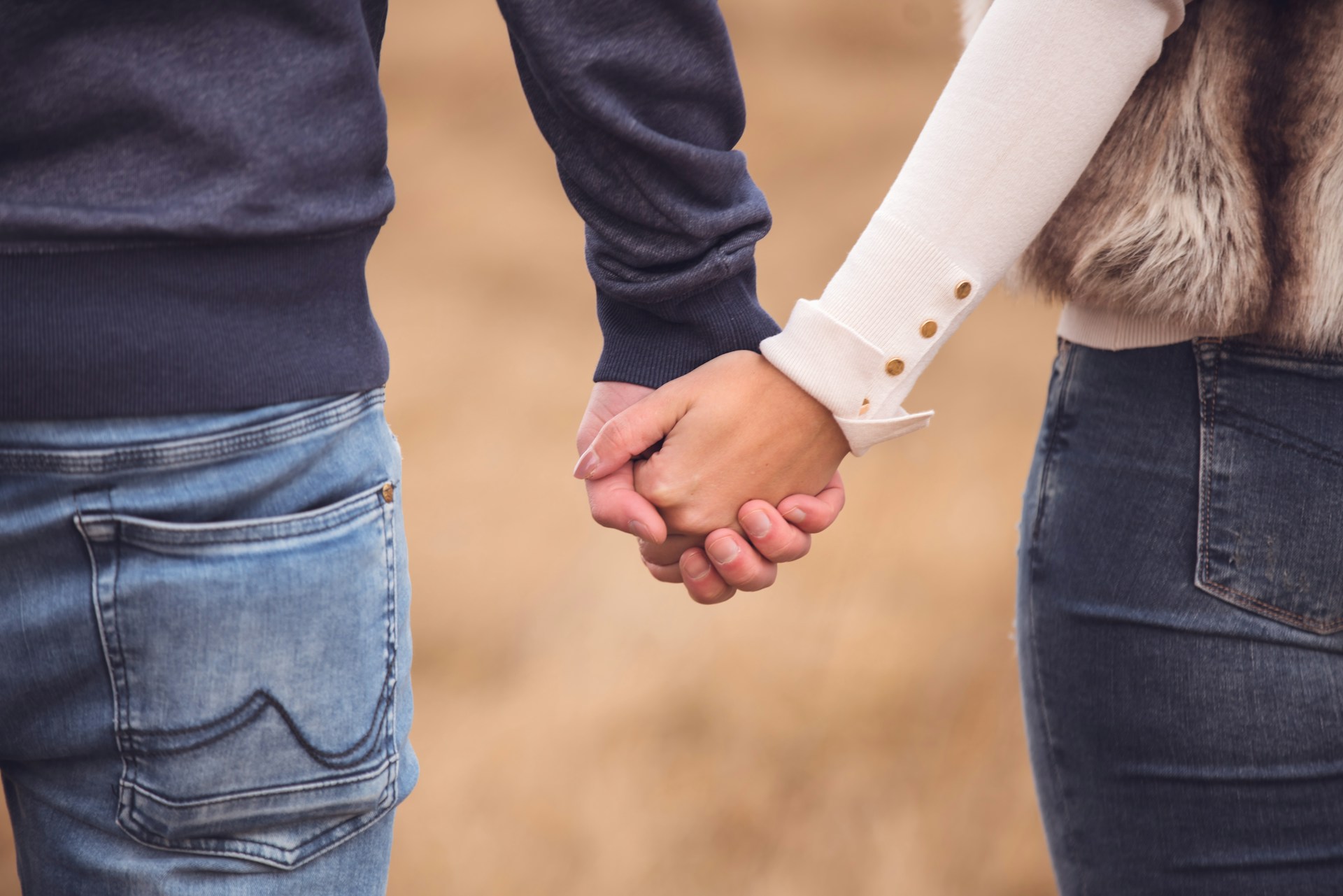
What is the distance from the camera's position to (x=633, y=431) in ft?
2.68

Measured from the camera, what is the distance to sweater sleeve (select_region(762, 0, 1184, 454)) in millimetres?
661

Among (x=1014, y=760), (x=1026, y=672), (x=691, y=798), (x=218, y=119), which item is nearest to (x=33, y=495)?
(x=218, y=119)

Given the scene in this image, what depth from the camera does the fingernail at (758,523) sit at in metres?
0.82

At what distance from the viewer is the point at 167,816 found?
1.80 ft

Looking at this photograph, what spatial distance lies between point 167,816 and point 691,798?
215 cm

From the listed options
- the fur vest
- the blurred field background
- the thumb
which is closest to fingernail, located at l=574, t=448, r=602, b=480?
the thumb

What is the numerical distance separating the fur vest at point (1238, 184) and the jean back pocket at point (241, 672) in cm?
47

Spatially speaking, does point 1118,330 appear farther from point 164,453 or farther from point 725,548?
point 164,453

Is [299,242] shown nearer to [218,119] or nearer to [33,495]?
[218,119]

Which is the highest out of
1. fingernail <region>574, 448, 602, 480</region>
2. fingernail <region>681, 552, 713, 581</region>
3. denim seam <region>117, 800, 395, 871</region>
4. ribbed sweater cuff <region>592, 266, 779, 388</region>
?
ribbed sweater cuff <region>592, 266, 779, 388</region>

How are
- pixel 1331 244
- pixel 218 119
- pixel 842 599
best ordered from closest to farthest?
pixel 218 119 → pixel 1331 244 → pixel 842 599

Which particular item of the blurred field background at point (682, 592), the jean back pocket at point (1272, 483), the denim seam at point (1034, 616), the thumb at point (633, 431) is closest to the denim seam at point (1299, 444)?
Answer: the jean back pocket at point (1272, 483)

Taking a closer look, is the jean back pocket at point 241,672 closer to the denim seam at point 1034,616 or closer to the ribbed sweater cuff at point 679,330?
the ribbed sweater cuff at point 679,330

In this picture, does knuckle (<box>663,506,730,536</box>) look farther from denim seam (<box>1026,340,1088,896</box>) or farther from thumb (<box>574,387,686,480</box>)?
denim seam (<box>1026,340,1088,896</box>)
